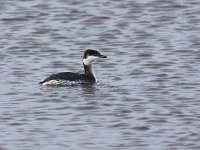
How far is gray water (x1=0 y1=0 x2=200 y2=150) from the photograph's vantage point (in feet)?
48.0

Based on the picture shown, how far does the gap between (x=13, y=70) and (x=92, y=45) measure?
2662 millimetres

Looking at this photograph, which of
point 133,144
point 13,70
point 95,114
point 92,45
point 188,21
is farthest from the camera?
point 188,21

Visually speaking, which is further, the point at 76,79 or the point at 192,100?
the point at 76,79

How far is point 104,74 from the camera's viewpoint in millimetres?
19547

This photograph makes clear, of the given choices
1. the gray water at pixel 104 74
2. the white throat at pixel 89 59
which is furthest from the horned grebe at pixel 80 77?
the gray water at pixel 104 74

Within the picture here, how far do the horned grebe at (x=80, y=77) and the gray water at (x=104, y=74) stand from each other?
0.14 m

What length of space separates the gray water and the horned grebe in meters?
0.14

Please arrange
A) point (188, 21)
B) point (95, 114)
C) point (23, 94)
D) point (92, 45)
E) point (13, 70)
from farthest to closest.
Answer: point (188, 21)
point (92, 45)
point (13, 70)
point (23, 94)
point (95, 114)

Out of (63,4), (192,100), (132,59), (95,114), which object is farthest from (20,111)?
(63,4)

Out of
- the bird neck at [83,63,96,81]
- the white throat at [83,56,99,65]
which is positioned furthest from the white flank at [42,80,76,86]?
the white throat at [83,56,99,65]

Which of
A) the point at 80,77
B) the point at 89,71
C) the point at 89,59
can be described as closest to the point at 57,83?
the point at 80,77

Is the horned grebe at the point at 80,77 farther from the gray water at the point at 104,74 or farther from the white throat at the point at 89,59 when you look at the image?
the gray water at the point at 104,74

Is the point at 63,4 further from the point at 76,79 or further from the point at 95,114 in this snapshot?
the point at 95,114

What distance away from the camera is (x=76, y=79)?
18.8m
